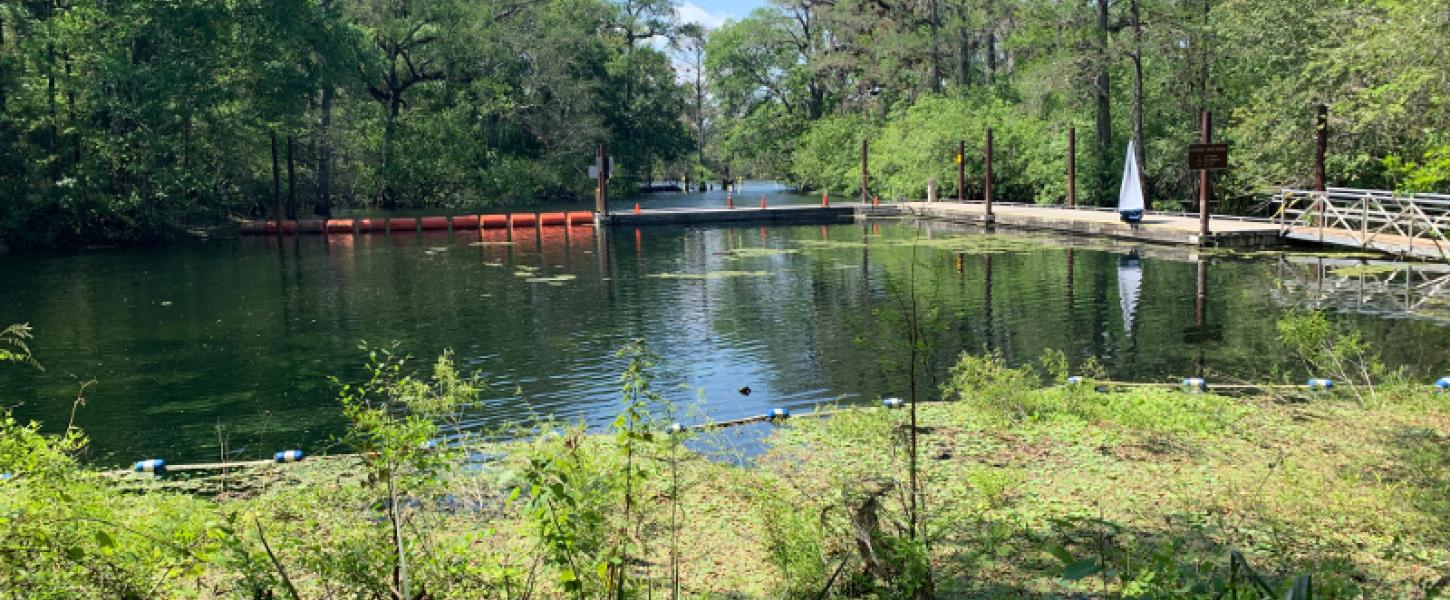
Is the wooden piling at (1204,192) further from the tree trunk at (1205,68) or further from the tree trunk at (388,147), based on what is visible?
the tree trunk at (388,147)

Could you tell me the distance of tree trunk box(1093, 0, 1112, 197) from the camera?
3759 cm

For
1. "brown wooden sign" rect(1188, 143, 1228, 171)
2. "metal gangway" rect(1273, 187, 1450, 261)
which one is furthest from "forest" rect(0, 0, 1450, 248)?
"brown wooden sign" rect(1188, 143, 1228, 171)

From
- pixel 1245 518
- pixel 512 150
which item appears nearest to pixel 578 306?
pixel 1245 518

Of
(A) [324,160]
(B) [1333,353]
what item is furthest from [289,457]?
(A) [324,160]

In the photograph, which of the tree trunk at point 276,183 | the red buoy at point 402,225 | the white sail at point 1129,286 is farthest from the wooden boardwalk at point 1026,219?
the tree trunk at point 276,183

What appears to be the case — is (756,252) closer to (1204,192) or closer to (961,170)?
(1204,192)

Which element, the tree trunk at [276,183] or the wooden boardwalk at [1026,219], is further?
the tree trunk at [276,183]

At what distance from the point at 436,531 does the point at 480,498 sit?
1.65ft

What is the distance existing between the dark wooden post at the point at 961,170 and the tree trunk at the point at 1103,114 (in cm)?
539

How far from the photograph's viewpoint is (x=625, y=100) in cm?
7325

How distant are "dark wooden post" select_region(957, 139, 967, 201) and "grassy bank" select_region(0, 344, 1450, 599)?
33156 millimetres

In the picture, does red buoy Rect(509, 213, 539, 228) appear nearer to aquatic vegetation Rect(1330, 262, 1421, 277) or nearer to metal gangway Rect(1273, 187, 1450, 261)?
metal gangway Rect(1273, 187, 1450, 261)

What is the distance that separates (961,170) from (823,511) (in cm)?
3892

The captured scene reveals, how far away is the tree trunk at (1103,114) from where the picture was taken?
3759 cm
